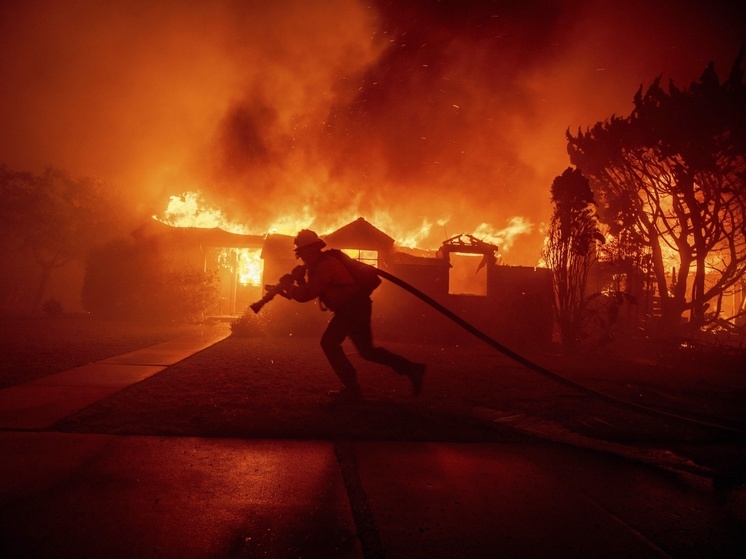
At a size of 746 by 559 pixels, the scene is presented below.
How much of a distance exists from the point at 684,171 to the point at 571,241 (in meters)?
4.93

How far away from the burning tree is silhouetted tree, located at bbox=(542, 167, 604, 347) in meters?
4.17

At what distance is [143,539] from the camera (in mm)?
1919

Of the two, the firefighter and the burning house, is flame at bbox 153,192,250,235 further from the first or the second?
the firefighter

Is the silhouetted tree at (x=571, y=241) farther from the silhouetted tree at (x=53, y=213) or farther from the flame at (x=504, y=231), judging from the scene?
the silhouetted tree at (x=53, y=213)

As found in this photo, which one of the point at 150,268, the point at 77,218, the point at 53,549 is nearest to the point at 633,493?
the point at 53,549

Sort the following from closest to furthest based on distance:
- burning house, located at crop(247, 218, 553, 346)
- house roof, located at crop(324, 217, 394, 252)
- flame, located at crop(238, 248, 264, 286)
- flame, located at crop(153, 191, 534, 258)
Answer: burning house, located at crop(247, 218, 553, 346), house roof, located at crop(324, 217, 394, 252), flame, located at crop(238, 248, 264, 286), flame, located at crop(153, 191, 534, 258)

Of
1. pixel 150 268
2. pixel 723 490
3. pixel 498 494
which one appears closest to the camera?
pixel 498 494

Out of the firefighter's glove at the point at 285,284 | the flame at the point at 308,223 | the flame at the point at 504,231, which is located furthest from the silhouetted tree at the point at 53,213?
the firefighter's glove at the point at 285,284

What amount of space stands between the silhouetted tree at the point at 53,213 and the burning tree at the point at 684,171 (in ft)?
71.5

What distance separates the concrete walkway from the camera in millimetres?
1936

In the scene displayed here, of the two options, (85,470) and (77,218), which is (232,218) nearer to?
(77,218)

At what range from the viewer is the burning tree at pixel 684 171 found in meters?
12.2

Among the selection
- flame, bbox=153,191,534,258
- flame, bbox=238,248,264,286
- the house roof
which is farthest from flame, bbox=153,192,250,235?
the house roof

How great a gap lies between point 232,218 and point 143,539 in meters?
23.6
